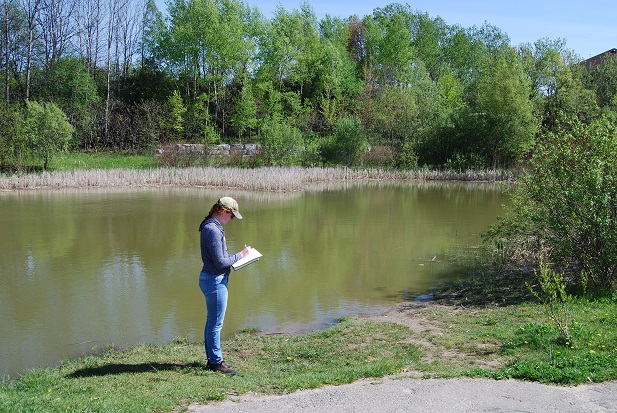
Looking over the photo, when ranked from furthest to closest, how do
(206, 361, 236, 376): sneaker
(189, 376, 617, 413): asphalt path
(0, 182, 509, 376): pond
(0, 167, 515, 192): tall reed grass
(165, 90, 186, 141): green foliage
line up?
(165, 90, 186, 141): green foliage, (0, 167, 515, 192): tall reed grass, (0, 182, 509, 376): pond, (206, 361, 236, 376): sneaker, (189, 376, 617, 413): asphalt path

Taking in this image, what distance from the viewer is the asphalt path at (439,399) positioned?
5023 millimetres

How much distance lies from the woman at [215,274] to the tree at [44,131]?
30661mm

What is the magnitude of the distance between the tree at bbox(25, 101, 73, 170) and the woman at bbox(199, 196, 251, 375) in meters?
30.7

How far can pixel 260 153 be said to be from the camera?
40188 mm

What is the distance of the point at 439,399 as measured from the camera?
17.1 feet

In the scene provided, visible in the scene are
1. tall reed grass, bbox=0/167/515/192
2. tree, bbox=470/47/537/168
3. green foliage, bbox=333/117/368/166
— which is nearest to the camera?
tall reed grass, bbox=0/167/515/192

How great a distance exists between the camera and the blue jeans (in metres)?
6.49

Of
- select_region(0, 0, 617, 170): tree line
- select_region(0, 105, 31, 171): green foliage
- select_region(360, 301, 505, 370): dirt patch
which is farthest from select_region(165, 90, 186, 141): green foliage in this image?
select_region(360, 301, 505, 370): dirt patch

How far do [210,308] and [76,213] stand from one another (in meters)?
17.2

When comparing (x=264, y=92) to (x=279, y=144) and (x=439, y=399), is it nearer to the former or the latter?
(x=279, y=144)

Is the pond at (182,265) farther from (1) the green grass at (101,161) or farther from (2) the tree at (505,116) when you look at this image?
(2) the tree at (505,116)

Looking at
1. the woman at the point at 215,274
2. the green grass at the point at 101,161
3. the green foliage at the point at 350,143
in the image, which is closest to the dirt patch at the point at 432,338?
the woman at the point at 215,274

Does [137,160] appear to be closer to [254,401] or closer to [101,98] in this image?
[101,98]

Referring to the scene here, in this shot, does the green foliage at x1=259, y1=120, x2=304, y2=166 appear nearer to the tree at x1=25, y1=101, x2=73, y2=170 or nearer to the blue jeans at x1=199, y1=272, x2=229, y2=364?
the tree at x1=25, y1=101, x2=73, y2=170
